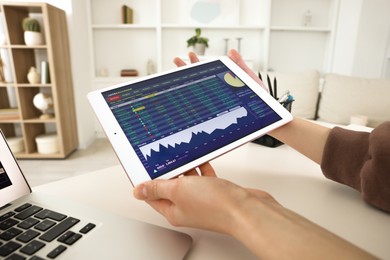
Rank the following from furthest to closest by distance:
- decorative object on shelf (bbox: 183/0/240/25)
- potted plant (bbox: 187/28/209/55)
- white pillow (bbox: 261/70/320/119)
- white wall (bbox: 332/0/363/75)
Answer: decorative object on shelf (bbox: 183/0/240/25) < potted plant (bbox: 187/28/209/55) < white wall (bbox: 332/0/363/75) < white pillow (bbox: 261/70/320/119)

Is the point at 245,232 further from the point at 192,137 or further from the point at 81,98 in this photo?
the point at 81,98

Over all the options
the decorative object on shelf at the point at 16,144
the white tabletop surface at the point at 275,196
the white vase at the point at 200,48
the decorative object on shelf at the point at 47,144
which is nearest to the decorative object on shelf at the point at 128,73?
the white vase at the point at 200,48

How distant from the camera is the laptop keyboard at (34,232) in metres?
0.31

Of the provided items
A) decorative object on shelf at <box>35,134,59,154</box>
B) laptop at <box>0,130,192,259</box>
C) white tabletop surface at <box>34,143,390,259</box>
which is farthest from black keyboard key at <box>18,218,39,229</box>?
decorative object on shelf at <box>35,134,59,154</box>

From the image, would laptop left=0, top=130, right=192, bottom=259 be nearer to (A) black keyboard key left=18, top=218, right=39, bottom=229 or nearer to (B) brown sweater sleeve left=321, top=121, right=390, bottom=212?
(A) black keyboard key left=18, top=218, right=39, bottom=229

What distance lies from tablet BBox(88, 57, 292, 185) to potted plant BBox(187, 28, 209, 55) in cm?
235

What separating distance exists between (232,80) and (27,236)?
428 mm

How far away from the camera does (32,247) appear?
0.32m

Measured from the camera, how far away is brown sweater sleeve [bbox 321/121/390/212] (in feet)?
A: 1.56

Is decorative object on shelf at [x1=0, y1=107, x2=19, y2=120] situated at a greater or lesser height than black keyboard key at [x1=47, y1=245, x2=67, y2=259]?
lesser

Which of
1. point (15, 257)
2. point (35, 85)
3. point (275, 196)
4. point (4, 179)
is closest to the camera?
point (15, 257)

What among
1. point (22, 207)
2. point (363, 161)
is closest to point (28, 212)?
point (22, 207)

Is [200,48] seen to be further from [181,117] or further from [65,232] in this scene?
[65,232]

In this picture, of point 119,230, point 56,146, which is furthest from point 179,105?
point 56,146
